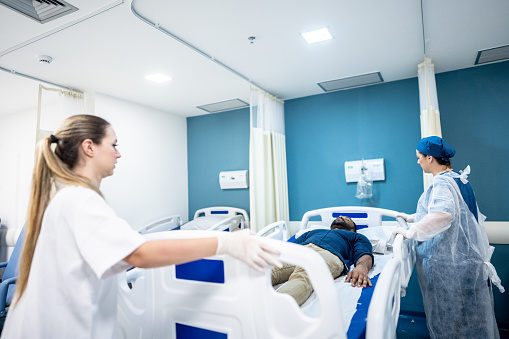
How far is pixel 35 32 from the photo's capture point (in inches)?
86.1

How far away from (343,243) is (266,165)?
1554 mm

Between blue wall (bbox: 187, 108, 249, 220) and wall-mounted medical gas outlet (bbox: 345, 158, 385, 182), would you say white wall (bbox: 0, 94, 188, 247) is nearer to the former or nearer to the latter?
blue wall (bbox: 187, 108, 249, 220)

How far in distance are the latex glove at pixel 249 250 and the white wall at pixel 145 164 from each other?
2.83 metres

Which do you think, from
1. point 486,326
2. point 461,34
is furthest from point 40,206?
point 461,34

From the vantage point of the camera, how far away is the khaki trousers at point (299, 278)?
145cm

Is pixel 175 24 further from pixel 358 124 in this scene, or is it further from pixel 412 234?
pixel 358 124

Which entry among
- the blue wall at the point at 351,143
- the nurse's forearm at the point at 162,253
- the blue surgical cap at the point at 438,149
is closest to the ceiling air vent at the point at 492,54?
the blue wall at the point at 351,143

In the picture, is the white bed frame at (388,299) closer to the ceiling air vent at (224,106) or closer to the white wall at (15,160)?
the ceiling air vent at (224,106)

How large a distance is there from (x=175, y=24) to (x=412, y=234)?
2.06m

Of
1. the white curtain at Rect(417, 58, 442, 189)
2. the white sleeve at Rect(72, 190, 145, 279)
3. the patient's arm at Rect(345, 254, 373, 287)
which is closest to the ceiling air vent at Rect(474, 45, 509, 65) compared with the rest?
the white curtain at Rect(417, 58, 442, 189)

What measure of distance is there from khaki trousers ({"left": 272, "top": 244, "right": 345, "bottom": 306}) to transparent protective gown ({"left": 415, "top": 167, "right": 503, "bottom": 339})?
2.25 ft

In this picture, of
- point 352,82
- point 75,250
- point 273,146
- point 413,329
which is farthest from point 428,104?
point 75,250

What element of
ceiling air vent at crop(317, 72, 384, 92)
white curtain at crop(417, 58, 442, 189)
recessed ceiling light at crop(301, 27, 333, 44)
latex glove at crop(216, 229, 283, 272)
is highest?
recessed ceiling light at crop(301, 27, 333, 44)

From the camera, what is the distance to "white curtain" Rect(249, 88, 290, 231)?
3465 millimetres
